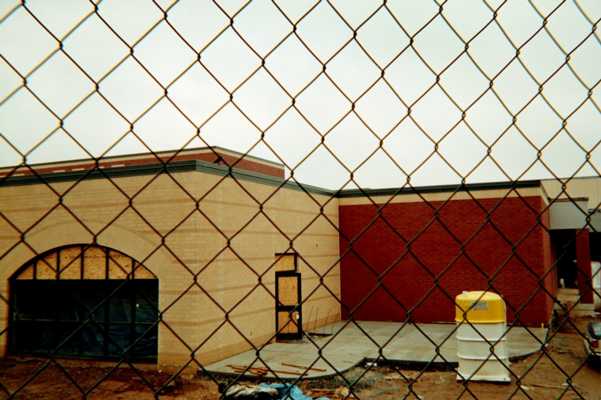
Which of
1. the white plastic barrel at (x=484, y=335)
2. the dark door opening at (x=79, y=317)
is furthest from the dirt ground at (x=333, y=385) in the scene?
the dark door opening at (x=79, y=317)

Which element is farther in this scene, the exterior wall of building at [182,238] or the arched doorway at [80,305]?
the arched doorway at [80,305]

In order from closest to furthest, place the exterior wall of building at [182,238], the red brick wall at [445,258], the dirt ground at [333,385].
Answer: the dirt ground at [333,385] → the exterior wall of building at [182,238] → the red brick wall at [445,258]

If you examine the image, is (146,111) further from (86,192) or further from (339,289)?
(339,289)

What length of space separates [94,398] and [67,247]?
17.1 feet

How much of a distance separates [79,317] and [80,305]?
0.34m

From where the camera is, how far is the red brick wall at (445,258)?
1730cm

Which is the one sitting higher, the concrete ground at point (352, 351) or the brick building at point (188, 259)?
the brick building at point (188, 259)

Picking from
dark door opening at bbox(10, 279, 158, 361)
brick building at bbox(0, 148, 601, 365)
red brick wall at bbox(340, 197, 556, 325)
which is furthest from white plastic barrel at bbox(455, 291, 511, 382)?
dark door opening at bbox(10, 279, 158, 361)

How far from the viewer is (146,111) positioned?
1380mm

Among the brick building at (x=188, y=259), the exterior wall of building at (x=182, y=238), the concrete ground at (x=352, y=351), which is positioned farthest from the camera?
the brick building at (x=188, y=259)

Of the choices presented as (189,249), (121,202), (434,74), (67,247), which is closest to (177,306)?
(189,249)

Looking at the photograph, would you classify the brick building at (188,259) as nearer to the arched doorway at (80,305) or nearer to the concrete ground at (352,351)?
the arched doorway at (80,305)

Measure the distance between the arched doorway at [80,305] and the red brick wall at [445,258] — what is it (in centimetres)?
748

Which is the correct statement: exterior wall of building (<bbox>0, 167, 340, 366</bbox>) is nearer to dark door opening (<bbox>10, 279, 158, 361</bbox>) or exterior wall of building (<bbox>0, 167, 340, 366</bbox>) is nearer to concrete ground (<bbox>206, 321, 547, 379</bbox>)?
dark door opening (<bbox>10, 279, 158, 361</bbox>)
